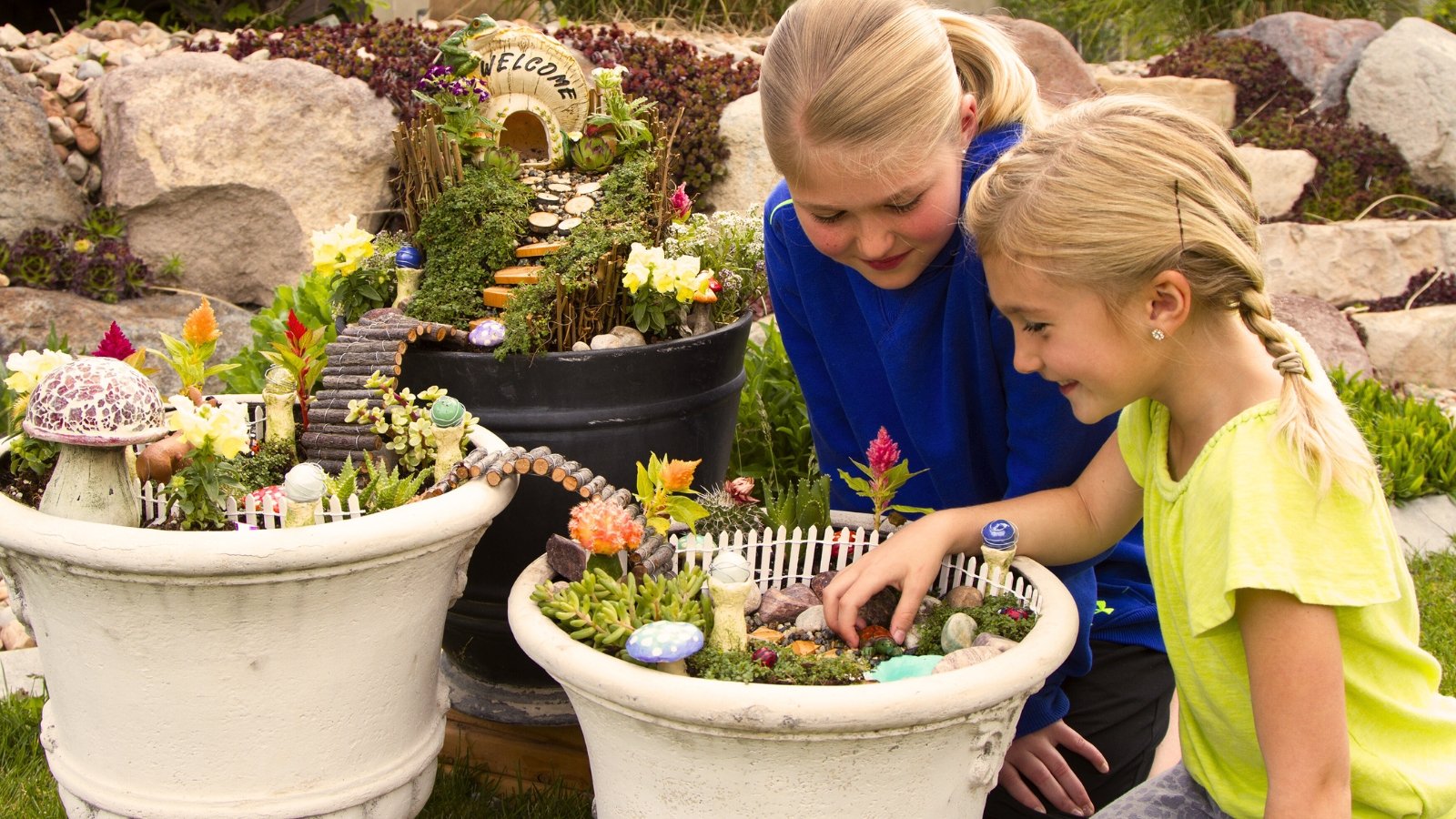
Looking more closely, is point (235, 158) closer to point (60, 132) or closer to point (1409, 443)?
point (60, 132)

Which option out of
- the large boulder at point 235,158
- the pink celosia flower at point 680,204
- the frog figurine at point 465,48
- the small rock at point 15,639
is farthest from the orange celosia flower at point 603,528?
the large boulder at point 235,158

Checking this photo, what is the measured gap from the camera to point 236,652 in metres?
1.70

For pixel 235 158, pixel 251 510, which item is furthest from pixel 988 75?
pixel 235 158

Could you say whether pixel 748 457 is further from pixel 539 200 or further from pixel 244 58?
pixel 244 58

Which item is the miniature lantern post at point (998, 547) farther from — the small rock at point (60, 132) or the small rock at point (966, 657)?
the small rock at point (60, 132)

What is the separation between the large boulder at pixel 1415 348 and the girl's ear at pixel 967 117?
372 cm

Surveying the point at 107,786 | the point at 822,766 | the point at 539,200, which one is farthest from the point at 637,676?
the point at 539,200

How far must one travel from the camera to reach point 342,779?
1.84m

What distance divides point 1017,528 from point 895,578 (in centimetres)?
22

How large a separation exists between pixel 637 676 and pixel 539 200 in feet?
4.39

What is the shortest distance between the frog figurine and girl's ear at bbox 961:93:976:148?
3.66 feet

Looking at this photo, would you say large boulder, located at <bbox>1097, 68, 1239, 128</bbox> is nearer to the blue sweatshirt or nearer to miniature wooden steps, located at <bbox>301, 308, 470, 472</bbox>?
the blue sweatshirt

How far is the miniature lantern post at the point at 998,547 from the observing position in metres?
1.83

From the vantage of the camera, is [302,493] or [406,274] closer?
Answer: [302,493]
